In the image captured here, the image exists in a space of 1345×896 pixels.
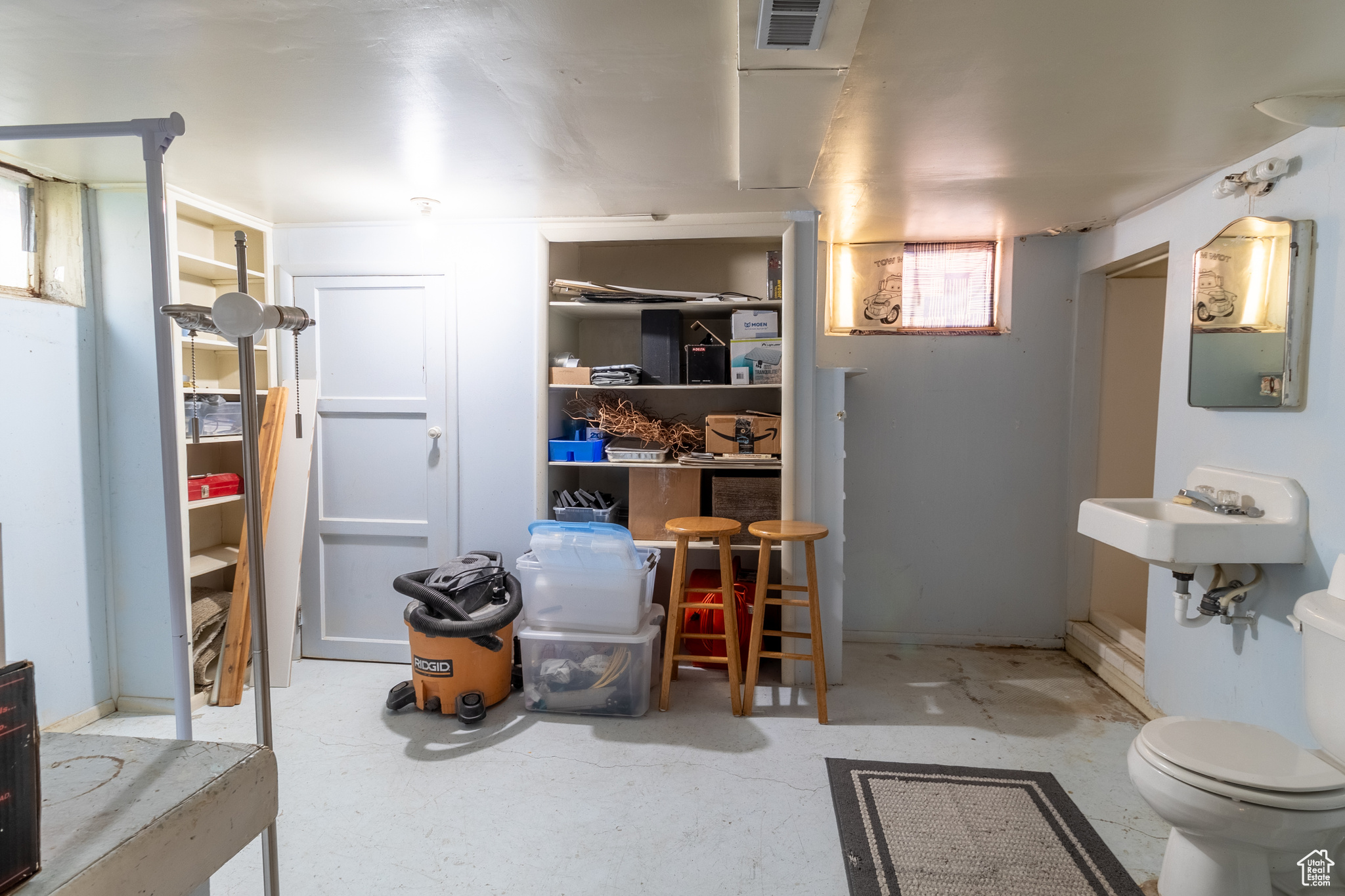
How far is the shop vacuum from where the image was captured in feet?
8.85

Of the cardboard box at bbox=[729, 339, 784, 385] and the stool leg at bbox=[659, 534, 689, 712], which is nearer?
the stool leg at bbox=[659, 534, 689, 712]

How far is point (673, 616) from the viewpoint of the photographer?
294cm

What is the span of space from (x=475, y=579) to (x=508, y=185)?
5.36 feet

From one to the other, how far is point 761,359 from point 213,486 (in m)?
2.57

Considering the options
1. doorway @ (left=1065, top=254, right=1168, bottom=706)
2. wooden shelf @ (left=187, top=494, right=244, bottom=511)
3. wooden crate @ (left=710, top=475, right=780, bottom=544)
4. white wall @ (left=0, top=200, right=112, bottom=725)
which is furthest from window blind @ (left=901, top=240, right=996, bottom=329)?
white wall @ (left=0, top=200, right=112, bottom=725)

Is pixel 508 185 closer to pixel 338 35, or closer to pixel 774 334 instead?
pixel 338 35

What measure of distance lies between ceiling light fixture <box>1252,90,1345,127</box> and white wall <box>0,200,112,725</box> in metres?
4.13

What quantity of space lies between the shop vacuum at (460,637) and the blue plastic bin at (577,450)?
641mm

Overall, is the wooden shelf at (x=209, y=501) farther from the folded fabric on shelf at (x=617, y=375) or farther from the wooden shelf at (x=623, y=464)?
the folded fabric on shelf at (x=617, y=375)

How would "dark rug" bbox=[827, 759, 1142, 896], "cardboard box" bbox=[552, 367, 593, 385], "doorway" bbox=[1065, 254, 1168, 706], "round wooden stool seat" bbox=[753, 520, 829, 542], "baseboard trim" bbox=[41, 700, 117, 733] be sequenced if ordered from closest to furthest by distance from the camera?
"dark rug" bbox=[827, 759, 1142, 896], "baseboard trim" bbox=[41, 700, 117, 733], "round wooden stool seat" bbox=[753, 520, 829, 542], "cardboard box" bbox=[552, 367, 593, 385], "doorway" bbox=[1065, 254, 1168, 706]

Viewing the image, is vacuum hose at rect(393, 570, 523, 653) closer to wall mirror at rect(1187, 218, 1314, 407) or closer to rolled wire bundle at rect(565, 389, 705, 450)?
rolled wire bundle at rect(565, 389, 705, 450)

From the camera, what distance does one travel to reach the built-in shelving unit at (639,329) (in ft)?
10.8

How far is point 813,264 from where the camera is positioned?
10.2 feet

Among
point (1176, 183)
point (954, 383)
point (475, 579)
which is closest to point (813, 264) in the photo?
point (954, 383)
